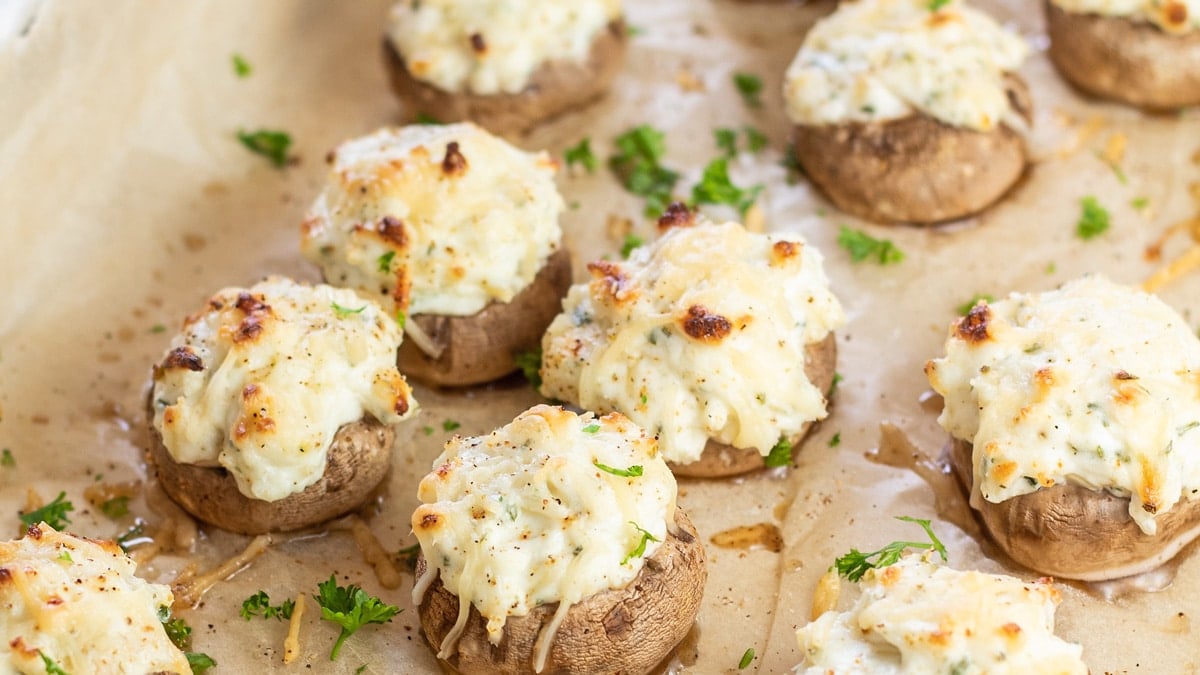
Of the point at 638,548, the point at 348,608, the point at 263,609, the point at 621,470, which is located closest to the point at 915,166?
the point at 621,470

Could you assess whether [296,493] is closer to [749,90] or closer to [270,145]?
[270,145]

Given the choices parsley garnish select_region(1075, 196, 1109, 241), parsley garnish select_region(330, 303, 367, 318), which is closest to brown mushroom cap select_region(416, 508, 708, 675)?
parsley garnish select_region(330, 303, 367, 318)

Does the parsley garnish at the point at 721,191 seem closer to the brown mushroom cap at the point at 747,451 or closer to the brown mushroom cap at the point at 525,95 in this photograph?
the brown mushroom cap at the point at 525,95

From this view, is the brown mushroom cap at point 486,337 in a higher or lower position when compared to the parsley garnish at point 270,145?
lower

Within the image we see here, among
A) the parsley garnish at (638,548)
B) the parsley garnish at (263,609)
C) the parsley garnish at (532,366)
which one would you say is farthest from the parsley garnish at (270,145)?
the parsley garnish at (638,548)

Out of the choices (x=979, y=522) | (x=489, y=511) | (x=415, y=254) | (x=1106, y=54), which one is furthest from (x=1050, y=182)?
(x=489, y=511)

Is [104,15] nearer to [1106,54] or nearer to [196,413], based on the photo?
[196,413]
